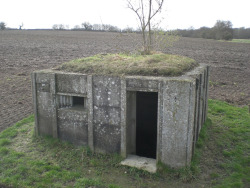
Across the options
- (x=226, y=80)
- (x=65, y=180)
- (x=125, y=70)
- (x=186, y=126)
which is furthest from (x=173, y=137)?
(x=226, y=80)

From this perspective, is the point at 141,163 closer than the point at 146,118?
Yes

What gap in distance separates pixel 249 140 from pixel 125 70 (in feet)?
15.8

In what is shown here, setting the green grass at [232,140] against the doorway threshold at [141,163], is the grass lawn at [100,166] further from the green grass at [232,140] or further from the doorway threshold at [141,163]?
the doorway threshold at [141,163]

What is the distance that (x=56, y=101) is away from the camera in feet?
25.7

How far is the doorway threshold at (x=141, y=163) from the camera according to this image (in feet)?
21.7

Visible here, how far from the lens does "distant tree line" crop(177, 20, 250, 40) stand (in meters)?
53.1

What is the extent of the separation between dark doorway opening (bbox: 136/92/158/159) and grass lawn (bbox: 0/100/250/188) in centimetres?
165

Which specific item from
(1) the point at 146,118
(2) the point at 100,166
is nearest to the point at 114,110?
(2) the point at 100,166

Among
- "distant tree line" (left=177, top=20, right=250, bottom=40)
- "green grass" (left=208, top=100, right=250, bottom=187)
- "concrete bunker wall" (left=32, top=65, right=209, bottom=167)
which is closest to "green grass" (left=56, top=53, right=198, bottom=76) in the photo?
"concrete bunker wall" (left=32, top=65, right=209, bottom=167)

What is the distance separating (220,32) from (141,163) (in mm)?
52859

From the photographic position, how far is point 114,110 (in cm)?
708

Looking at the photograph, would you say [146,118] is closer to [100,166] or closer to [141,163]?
[141,163]

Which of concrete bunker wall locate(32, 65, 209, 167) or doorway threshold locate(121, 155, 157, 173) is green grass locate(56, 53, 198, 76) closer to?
concrete bunker wall locate(32, 65, 209, 167)

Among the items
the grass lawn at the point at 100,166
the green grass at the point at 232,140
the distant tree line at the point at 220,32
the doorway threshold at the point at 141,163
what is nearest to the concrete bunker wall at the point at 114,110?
the doorway threshold at the point at 141,163
